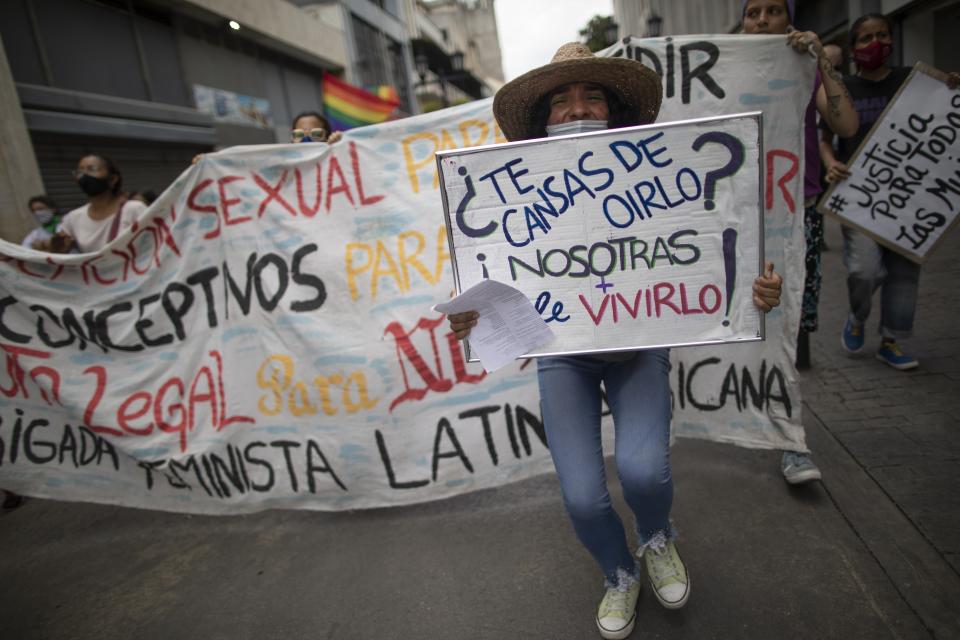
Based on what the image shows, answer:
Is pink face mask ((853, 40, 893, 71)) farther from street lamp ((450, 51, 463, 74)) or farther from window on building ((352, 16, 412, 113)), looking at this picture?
window on building ((352, 16, 412, 113))

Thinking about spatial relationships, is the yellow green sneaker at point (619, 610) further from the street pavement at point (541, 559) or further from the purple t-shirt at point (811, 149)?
the purple t-shirt at point (811, 149)

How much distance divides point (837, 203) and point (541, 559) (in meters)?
2.52

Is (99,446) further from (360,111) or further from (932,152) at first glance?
(932,152)

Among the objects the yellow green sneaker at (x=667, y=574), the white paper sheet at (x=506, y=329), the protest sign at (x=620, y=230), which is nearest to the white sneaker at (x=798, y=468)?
the yellow green sneaker at (x=667, y=574)

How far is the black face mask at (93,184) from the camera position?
3590mm

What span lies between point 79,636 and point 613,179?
2.76 meters

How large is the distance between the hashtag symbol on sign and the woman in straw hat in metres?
1.77

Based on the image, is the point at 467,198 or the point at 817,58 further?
the point at 817,58

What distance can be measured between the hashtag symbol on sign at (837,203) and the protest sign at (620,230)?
1944mm

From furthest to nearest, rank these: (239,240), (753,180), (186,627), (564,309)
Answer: (239,240) < (186,627) < (564,309) < (753,180)

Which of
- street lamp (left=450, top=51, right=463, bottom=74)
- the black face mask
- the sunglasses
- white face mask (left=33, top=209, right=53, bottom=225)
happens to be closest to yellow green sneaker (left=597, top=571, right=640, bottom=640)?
the sunglasses

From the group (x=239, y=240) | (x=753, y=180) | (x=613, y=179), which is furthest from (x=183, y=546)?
(x=753, y=180)

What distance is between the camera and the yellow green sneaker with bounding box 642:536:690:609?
6.12ft

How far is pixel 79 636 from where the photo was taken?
235 centimetres
